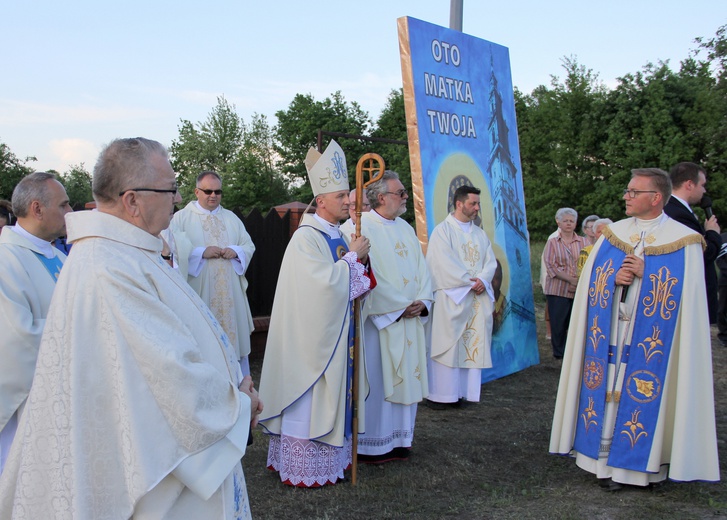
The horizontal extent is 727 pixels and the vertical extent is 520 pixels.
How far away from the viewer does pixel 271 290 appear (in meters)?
10.1

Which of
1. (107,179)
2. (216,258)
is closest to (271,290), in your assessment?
(216,258)

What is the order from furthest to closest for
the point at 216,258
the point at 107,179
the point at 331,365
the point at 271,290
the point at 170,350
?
the point at 271,290, the point at 216,258, the point at 331,365, the point at 107,179, the point at 170,350

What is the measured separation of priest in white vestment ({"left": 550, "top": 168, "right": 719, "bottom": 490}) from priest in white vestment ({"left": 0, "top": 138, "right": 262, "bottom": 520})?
10.4ft

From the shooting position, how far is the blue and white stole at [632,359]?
4531 mm

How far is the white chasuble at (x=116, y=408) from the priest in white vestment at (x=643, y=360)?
3.21 meters

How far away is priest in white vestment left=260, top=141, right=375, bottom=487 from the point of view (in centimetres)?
468

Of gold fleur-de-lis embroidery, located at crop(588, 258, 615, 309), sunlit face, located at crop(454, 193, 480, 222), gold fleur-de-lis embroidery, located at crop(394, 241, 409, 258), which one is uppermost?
sunlit face, located at crop(454, 193, 480, 222)

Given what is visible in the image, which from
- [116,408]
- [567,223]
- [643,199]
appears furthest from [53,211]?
[567,223]

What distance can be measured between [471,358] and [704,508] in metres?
3.17

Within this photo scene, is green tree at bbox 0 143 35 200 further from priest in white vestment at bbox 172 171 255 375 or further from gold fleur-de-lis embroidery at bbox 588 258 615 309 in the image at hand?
gold fleur-de-lis embroidery at bbox 588 258 615 309

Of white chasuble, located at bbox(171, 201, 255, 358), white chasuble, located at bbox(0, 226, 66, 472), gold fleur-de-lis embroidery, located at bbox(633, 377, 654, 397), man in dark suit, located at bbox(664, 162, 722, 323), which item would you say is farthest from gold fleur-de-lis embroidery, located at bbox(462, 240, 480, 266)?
white chasuble, located at bbox(0, 226, 66, 472)

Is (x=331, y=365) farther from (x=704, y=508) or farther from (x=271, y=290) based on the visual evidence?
(x=271, y=290)

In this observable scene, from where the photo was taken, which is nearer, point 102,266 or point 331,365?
point 102,266

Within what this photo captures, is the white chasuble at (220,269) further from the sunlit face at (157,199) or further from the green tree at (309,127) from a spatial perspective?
the green tree at (309,127)
